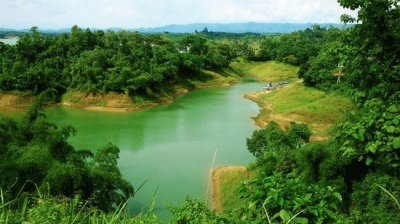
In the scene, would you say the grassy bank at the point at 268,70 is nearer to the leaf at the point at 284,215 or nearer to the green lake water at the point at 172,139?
the green lake water at the point at 172,139

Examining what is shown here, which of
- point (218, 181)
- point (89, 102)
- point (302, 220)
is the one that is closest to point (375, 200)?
point (302, 220)

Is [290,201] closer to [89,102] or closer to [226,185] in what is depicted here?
[226,185]

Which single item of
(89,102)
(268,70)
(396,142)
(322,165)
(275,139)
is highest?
(396,142)

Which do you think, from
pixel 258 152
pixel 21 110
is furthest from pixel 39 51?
pixel 258 152

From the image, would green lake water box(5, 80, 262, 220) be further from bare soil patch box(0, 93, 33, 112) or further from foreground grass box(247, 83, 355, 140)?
bare soil patch box(0, 93, 33, 112)

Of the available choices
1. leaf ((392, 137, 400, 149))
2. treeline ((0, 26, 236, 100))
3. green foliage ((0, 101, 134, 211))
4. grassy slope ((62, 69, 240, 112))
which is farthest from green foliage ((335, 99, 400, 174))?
treeline ((0, 26, 236, 100))
